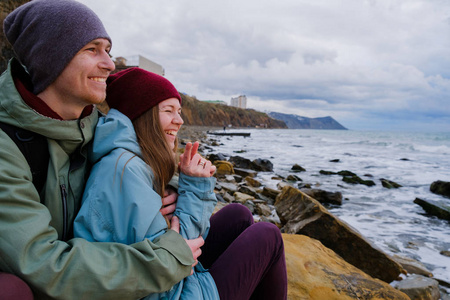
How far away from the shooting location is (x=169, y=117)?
1.82m

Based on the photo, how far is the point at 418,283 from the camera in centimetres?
335

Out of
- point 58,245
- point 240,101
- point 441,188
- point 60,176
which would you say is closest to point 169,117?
point 60,176

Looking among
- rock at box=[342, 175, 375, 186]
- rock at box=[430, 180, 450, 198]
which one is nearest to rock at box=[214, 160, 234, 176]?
rock at box=[342, 175, 375, 186]

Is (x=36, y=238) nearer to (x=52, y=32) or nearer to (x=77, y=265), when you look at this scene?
(x=77, y=265)

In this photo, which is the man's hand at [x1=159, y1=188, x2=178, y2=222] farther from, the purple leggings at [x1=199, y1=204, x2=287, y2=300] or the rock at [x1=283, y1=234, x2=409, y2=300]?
the rock at [x1=283, y1=234, x2=409, y2=300]

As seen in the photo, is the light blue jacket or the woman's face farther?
the woman's face

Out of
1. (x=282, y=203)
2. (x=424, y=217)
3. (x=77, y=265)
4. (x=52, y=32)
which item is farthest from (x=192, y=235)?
(x=424, y=217)

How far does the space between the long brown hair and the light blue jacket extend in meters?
0.07

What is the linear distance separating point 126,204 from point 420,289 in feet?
12.1

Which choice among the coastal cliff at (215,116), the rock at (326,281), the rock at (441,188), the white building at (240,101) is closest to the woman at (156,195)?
the rock at (326,281)

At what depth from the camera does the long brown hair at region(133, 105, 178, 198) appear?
155 cm

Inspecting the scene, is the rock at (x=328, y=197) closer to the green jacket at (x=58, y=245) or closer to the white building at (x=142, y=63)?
the green jacket at (x=58, y=245)

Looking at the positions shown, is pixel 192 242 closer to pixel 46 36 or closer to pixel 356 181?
pixel 46 36

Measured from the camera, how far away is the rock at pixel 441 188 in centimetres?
904
